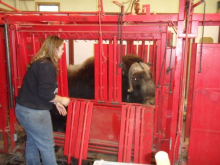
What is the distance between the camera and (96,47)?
277 cm

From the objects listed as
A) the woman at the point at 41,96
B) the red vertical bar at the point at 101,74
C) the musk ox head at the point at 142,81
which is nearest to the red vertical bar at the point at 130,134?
the red vertical bar at the point at 101,74

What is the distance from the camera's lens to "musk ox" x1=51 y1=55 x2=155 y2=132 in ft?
11.6

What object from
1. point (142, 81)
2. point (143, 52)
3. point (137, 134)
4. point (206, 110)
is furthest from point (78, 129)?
point (143, 52)

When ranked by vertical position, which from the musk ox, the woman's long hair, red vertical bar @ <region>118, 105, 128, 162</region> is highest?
the woman's long hair

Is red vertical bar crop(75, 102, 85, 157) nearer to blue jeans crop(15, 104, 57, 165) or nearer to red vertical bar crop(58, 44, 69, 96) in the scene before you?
red vertical bar crop(58, 44, 69, 96)

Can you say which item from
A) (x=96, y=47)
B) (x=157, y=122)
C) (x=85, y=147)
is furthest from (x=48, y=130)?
(x=157, y=122)

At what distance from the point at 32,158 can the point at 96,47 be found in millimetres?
1780

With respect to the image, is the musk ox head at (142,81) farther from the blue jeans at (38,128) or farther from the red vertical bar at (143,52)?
the blue jeans at (38,128)

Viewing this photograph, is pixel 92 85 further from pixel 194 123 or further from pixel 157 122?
pixel 194 123

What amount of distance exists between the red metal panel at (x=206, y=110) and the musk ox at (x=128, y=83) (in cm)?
A: 119

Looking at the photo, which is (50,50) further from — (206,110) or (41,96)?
(206,110)

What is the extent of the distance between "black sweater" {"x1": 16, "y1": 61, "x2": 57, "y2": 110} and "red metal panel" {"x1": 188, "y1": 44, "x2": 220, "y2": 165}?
1778 millimetres

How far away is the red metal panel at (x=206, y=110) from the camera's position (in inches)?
88.4

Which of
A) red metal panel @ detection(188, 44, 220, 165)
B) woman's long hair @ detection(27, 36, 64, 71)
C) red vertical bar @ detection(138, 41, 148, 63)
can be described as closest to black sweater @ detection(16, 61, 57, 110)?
woman's long hair @ detection(27, 36, 64, 71)
